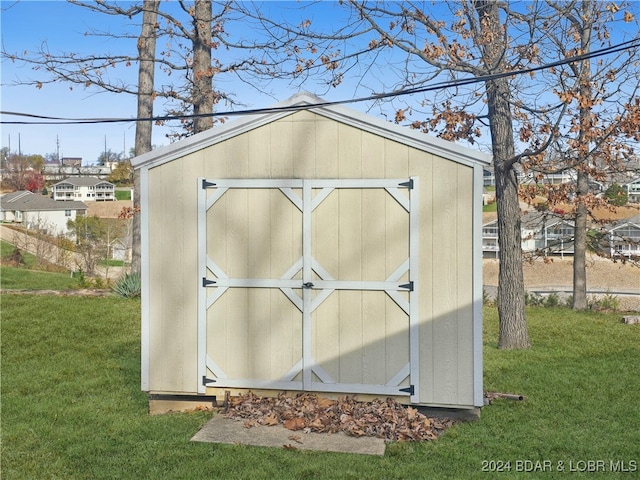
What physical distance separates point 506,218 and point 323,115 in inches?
174

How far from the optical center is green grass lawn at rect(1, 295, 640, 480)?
4719 millimetres

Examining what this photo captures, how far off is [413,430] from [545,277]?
2387 centimetres

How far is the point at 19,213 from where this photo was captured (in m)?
42.3

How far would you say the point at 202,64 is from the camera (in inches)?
463

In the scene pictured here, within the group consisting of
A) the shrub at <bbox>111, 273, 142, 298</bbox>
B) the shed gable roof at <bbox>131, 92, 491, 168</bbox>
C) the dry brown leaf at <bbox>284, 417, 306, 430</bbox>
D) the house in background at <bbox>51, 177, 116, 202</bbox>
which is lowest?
the dry brown leaf at <bbox>284, 417, 306, 430</bbox>

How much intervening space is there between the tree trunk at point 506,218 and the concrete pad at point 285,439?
4.68m

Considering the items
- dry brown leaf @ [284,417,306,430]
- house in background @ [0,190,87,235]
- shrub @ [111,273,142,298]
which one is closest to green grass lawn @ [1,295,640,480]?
dry brown leaf @ [284,417,306,430]

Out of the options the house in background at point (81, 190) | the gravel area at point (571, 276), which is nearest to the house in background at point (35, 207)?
the house in background at point (81, 190)

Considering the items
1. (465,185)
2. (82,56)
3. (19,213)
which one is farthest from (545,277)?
(19,213)

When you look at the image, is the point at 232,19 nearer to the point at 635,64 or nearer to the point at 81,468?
the point at 635,64

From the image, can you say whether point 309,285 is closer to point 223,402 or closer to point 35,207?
point 223,402

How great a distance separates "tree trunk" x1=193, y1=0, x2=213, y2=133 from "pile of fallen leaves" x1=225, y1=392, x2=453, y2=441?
22.1 feet

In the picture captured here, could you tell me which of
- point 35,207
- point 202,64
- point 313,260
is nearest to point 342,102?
point 313,260

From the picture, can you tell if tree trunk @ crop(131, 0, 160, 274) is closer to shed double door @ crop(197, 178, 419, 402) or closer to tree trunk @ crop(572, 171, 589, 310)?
shed double door @ crop(197, 178, 419, 402)
